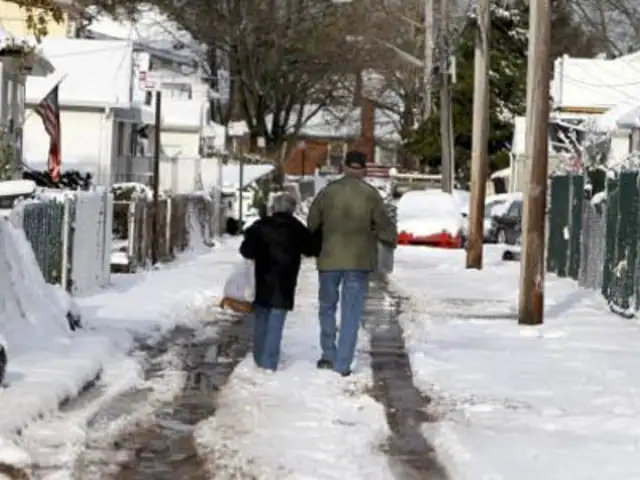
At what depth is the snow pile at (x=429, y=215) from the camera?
41.6 m

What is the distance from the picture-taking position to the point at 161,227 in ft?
95.4

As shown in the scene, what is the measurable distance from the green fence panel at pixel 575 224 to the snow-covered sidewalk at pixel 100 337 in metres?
5.44

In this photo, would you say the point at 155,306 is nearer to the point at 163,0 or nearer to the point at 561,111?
the point at 561,111

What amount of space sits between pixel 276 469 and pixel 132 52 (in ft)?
125

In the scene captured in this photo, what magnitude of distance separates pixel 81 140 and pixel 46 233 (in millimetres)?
25008

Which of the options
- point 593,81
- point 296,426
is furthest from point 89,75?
point 296,426

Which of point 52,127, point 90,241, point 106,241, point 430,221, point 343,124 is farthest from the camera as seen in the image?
point 343,124

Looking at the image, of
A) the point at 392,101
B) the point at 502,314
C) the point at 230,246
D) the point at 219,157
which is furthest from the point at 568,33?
the point at 502,314

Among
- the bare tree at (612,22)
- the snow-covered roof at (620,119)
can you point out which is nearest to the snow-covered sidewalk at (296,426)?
the snow-covered roof at (620,119)

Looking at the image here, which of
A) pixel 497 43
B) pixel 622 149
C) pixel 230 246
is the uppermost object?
pixel 497 43

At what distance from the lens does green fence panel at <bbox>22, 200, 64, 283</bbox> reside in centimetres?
1775

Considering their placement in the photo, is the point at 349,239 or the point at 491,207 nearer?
the point at 349,239

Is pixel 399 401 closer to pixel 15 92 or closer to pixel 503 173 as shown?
pixel 15 92

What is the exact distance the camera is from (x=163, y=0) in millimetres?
63781
